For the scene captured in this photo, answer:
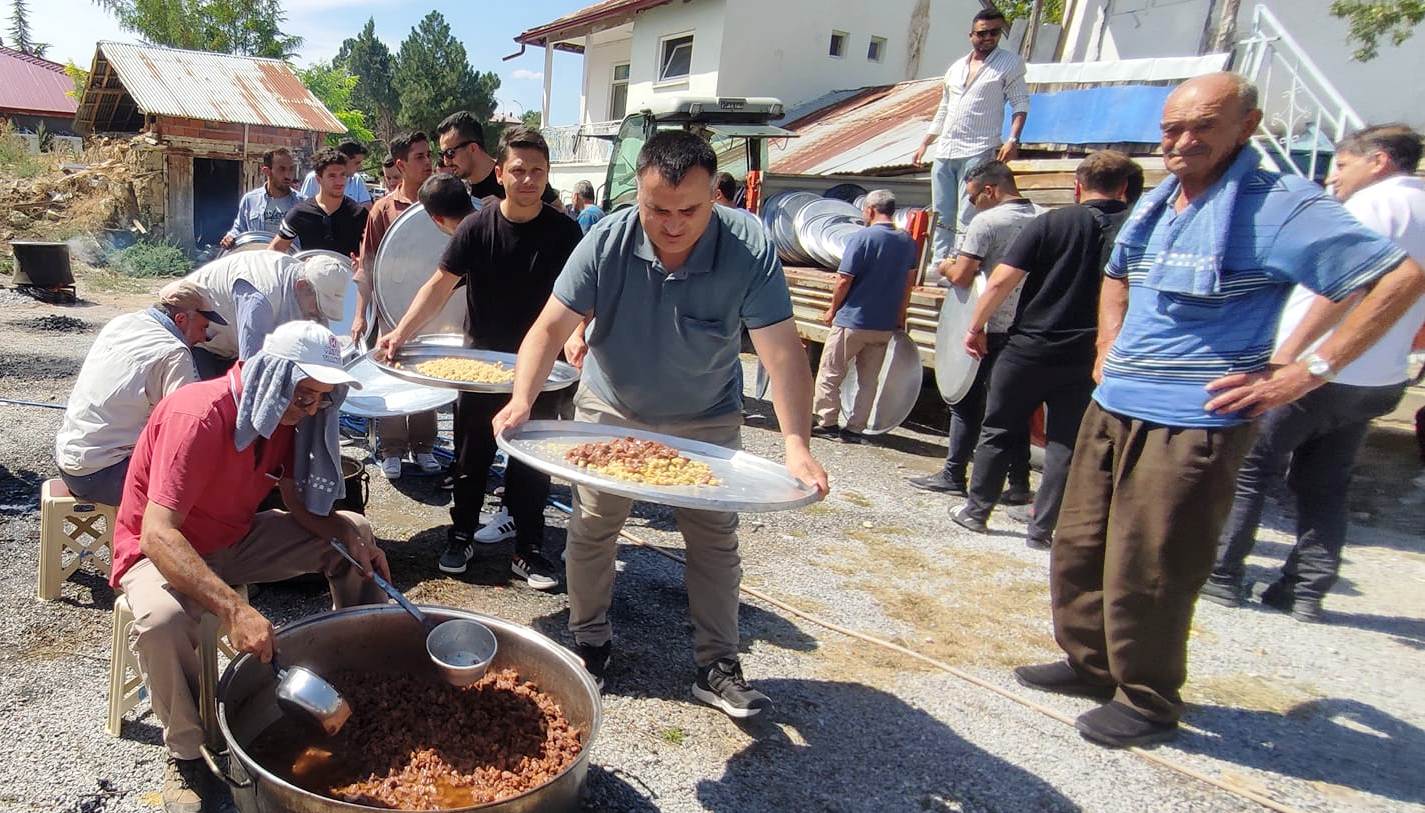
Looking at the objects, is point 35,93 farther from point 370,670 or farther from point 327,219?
point 370,670

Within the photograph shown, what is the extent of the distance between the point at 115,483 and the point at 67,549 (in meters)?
0.51

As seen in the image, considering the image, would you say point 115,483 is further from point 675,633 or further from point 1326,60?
point 1326,60

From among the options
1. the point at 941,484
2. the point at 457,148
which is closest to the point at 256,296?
the point at 457,148

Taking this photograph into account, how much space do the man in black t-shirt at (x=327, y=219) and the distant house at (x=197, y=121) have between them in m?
11.9

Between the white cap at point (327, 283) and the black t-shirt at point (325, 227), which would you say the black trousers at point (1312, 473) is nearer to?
the white cap at point (327, 283)

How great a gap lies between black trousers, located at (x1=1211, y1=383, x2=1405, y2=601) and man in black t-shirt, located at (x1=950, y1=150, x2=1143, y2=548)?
0.83m

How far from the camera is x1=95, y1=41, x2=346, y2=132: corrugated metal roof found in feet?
51.6

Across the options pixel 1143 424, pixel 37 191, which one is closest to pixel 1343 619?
pixel 1143 424

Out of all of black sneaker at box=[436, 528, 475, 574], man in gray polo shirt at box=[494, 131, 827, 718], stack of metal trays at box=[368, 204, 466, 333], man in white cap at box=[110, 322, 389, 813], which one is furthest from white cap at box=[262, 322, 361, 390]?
stack of metal trays at box=[368, 204, 466, 333]

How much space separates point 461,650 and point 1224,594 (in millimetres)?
3698

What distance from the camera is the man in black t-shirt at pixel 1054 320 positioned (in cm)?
428

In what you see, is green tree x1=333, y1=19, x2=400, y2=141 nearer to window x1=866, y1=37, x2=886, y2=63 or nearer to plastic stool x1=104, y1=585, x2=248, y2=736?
window x1=866, y1=37, x2=886, y2=63

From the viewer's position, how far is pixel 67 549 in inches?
125

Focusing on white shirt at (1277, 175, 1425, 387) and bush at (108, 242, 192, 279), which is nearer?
white shirt at (1277, 175, 1425, 387)
